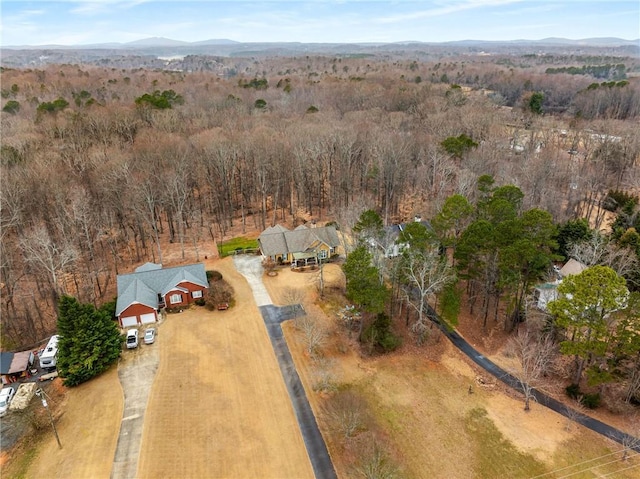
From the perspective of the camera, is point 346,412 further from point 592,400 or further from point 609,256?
point 609,256

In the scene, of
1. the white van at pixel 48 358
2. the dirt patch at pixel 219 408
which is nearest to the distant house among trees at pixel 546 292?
the dirt patch at pixel 219 408

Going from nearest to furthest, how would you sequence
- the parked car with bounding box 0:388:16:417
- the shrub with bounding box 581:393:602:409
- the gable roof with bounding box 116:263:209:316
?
the shrub with bounding box 581:393:602:409, the parked car with bounding box 0:388:16:417, the gable roof with bounding box 116:263:209:316

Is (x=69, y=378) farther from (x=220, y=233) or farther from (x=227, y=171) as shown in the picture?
(x=227, y=171)

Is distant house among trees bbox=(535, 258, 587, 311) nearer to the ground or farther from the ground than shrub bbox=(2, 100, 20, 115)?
nearer to the ground

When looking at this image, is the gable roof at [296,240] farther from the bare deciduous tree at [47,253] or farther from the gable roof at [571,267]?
the gable roof at [571,267]

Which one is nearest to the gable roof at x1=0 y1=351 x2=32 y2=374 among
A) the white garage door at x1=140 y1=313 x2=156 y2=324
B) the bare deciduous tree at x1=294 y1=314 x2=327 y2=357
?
the white garage door at x1=140 y1=313 x2=156 y2=324

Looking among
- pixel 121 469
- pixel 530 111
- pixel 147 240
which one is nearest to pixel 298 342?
pixel 121 469

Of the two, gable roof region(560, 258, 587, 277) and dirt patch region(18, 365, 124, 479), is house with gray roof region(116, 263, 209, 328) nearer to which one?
→ dirt patch region(18, 365, 124, 479)
